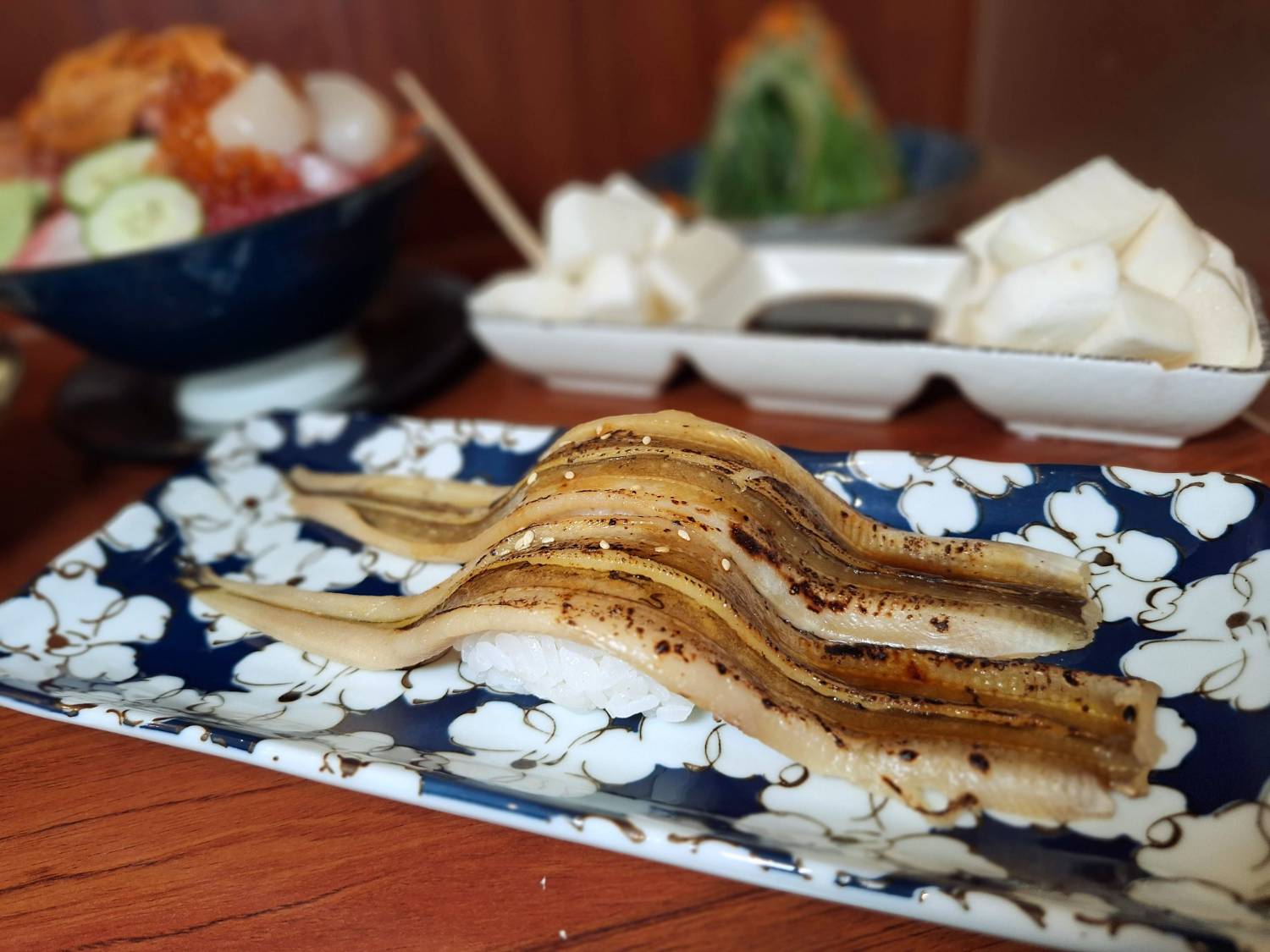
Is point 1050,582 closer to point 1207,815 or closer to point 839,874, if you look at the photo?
point 1207,815

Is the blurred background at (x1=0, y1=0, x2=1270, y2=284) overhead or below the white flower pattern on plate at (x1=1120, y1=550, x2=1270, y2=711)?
overhead

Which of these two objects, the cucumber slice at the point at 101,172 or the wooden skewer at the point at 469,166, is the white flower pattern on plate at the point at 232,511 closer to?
the cucumber slice at the point at 101,172

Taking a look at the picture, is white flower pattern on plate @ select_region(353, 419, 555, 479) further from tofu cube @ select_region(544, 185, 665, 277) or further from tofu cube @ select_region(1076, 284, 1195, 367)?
tofu cube @ select_region(1076, 284, 1195, 367)

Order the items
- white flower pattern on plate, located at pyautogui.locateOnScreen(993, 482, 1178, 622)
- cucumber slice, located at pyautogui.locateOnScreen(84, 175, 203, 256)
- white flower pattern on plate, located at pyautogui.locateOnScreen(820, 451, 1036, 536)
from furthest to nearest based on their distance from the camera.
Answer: cucumber slice, located at pyautogui.locateOnScreen(84, 175, 203, 256) < white flower pattern on plate, located at pyautogui.locateOnScreen(820, 451, 1036, 536) < white flower pattern on plate, located at pyautogui.locateOnScreen(993, 482, 1178, 622)

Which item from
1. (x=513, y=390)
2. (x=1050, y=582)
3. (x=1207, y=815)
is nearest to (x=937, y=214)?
(x=513, y=390)

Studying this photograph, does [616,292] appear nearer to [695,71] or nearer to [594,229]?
[594,229]

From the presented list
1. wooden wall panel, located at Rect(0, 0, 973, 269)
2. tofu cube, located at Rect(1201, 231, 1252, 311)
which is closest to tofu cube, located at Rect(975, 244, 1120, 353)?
tofu cube, located at Rect(1201, 231, 1252, 311)

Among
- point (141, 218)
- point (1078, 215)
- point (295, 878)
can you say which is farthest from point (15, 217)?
point (1078, 215)
